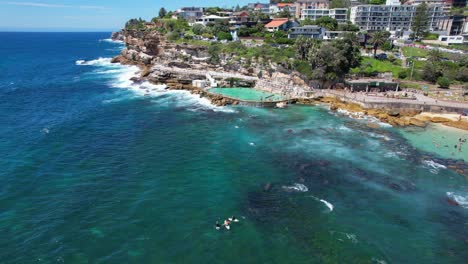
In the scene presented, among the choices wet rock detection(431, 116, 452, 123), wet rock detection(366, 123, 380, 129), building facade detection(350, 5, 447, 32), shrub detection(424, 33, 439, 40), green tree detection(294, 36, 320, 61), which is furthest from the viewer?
building facade detection(350, 5, 447, 32)

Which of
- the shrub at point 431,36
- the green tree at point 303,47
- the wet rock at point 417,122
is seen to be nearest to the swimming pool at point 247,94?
the green tree at point 303,47

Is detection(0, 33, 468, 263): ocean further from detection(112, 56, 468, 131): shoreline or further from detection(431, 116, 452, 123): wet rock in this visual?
detection(431, 116, 452, 123): wet rock

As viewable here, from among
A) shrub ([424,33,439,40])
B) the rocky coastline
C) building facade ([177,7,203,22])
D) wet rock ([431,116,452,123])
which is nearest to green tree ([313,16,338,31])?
shrub ([424,33,439,40])

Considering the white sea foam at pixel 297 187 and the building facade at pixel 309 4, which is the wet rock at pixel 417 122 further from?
the building facade at pixel 309 4

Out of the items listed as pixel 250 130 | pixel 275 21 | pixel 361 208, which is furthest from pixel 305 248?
pixel 275 21

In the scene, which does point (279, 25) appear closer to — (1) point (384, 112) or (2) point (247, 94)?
(2) point (247, 94)
